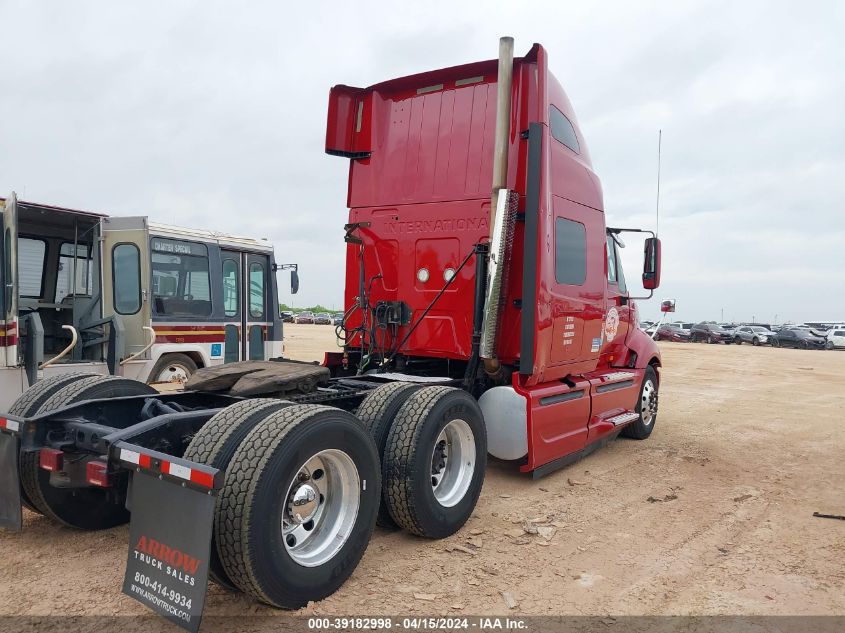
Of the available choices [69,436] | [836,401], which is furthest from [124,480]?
[836,401]

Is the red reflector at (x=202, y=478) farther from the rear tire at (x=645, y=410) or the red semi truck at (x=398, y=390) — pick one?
the rear tire at (x=645, y=410)

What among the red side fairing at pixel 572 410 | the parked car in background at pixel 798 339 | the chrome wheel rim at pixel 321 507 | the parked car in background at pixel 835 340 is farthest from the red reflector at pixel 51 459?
the parked car in background at pixel 835 340

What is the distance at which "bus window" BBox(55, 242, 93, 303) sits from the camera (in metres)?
9.41

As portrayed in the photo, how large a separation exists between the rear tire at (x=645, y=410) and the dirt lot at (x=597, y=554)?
0.99 meters

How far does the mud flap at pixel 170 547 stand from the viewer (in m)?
2.69

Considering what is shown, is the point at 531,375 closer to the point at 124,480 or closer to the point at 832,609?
the point at 832,609

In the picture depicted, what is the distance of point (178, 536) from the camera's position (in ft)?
9.11

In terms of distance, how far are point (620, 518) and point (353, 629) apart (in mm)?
2579

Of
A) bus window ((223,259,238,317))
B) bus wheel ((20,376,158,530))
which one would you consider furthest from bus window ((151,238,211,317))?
bus wheel ((20,376,158,530))

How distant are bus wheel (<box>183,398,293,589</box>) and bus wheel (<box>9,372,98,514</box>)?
1.55 m

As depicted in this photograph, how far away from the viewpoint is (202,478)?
2.72 m

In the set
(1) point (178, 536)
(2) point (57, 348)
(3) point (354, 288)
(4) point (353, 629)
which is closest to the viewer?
(1) point (178, 536)

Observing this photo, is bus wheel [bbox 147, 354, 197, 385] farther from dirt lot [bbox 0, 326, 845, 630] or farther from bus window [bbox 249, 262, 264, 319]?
dirt lot [bbox 0, 326, 845, 630]

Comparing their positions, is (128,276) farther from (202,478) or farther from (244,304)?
(202,478)
